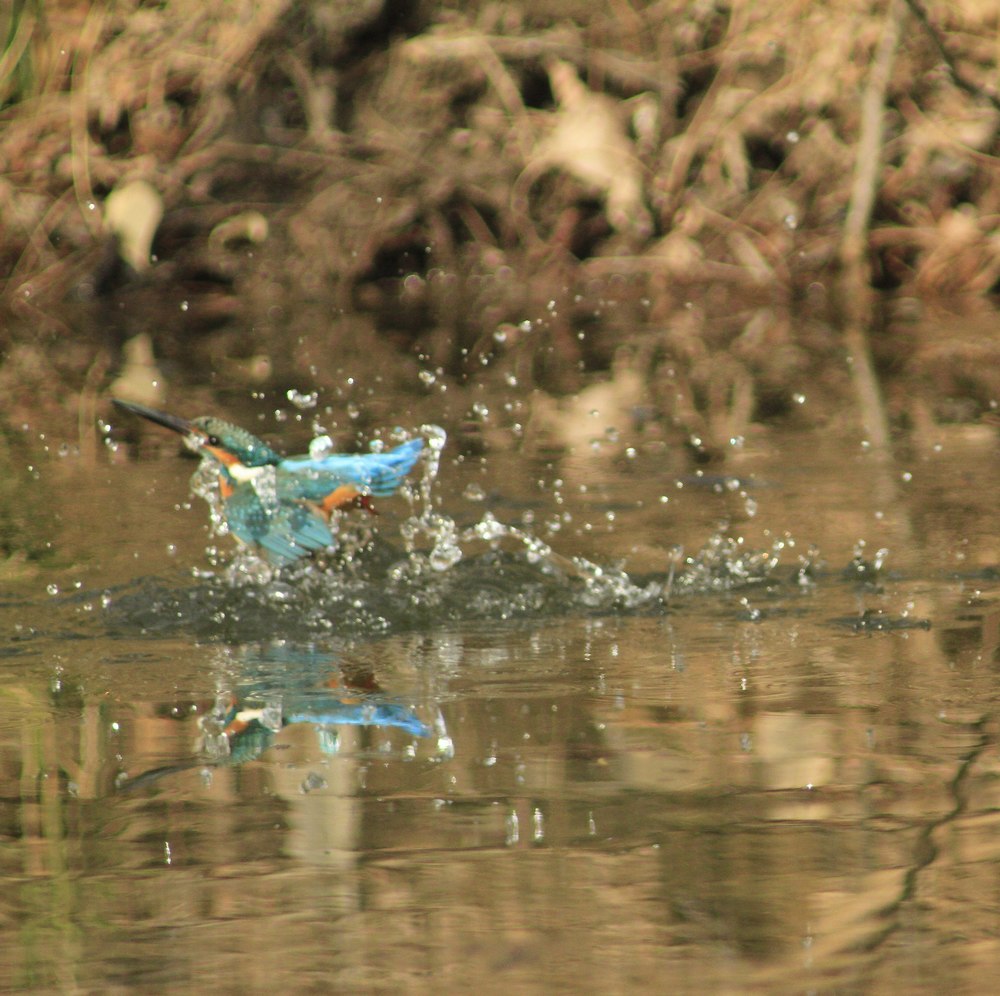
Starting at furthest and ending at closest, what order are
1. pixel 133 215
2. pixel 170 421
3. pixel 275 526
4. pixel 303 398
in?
pixel 133 215
pixel 303 398
pixel 170 421
pixel 275 526

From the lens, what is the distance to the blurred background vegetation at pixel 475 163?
10484 millimetres

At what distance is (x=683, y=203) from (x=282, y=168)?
2451 millimetres

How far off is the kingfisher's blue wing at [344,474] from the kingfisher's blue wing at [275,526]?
46mm

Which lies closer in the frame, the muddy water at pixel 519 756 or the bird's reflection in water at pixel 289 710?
the muddy water at pixel 519 756

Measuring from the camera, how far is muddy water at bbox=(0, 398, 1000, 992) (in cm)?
209

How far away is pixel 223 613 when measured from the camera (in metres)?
3.84

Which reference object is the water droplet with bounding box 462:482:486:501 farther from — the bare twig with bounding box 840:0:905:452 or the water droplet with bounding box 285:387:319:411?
the bare twig with bounding box 840:0:905:452

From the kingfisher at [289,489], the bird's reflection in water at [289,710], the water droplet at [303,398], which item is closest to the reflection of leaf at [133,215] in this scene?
the water droplet at [303,398]

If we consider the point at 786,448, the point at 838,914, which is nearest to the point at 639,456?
the point at 786,448

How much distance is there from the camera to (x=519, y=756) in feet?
9.14

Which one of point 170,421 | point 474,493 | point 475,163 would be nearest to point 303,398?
point 474,493

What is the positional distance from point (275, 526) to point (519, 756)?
1336 mm

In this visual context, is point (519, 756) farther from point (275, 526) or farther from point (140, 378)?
point (140, 378)

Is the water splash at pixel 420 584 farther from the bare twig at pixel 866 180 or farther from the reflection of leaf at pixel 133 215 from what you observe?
the reflection of leaf at pixel 133 215
